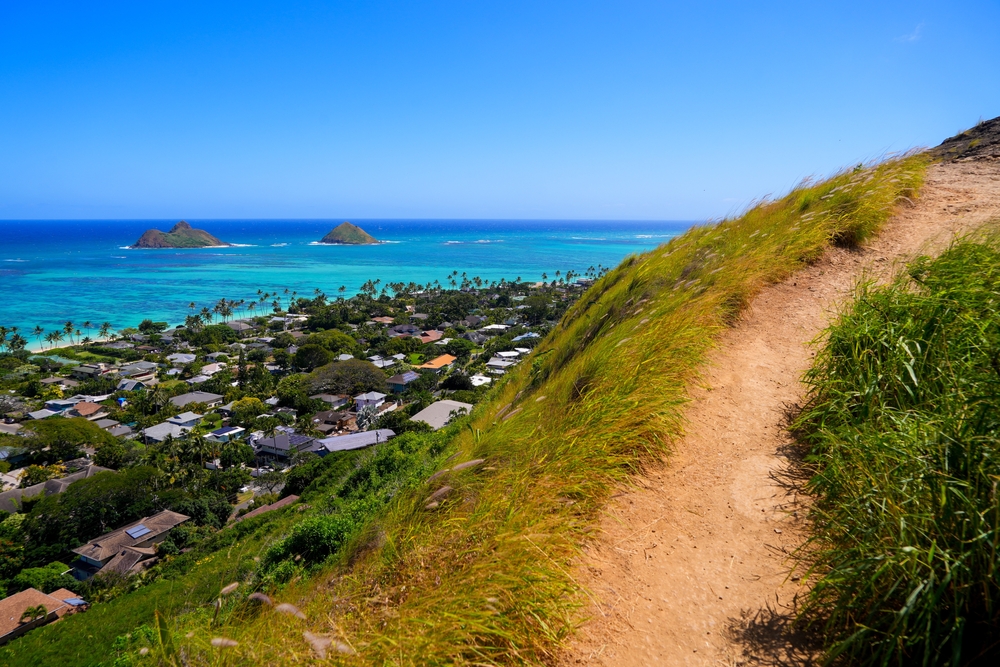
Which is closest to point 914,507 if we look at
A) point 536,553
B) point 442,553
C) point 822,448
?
point 822,448

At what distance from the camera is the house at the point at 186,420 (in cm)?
3516

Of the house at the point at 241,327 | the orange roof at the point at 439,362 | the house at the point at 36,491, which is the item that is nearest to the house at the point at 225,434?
the house at the point at 36,491

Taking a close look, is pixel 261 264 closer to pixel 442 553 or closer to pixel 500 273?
pixel 500 273

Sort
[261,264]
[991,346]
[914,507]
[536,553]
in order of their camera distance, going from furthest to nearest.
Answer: [261,264]
[991,346]
[536,553]
[914,507]

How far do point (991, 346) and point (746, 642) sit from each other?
2.10 meters

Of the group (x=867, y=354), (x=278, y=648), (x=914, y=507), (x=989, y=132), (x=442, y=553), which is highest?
(x=989, y=132)

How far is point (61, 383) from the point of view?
147ft

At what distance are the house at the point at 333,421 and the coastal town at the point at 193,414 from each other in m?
0.14

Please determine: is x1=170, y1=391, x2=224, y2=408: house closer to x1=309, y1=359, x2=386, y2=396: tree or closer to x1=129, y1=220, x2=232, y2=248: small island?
x1=309, y1=359, x2=386, y2=396: tree

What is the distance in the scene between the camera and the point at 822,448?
3.02 m

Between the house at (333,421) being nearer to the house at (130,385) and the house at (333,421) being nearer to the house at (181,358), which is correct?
the house at (130,385)

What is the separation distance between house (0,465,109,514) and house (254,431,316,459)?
8.33 metres

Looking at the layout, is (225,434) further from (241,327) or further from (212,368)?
(241,327)

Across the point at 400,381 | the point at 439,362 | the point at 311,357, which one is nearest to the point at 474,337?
the point at 439,362
